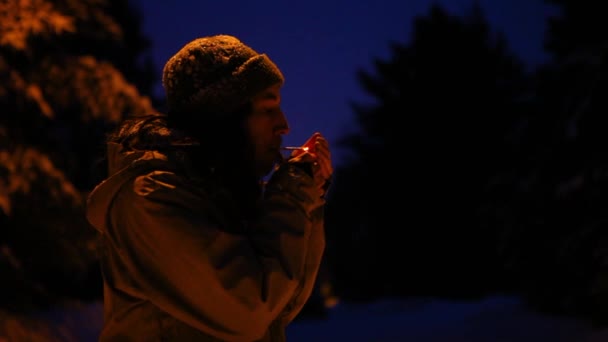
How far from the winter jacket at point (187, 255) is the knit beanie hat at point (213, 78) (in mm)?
186

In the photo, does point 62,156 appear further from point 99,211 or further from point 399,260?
point 399,260

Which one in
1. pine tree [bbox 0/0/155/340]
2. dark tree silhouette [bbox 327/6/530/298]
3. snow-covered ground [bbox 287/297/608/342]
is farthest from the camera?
dark tree silhouette [bbox 327/6/530/298]

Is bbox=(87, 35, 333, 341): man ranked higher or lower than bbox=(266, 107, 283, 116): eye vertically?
lower

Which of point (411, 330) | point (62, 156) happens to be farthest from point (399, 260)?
point (62, 156)

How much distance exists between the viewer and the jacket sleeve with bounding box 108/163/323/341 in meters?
1.17

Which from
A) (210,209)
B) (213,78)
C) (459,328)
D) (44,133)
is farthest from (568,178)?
(210,209)

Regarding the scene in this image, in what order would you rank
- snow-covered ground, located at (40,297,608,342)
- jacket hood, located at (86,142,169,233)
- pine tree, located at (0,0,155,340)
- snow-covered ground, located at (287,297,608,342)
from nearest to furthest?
jacket hood, located at (86,142,169,233) < pine tree, located at (0,0,155,340) < snow-covered ground, located at (40,297,608,342) < snow-covered ground, located at (287,297,608,342)

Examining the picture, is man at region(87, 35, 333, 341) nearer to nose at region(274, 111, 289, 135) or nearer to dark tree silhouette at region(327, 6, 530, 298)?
nose at region(274, 111, 289, 135)

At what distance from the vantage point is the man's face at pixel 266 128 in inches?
58.5

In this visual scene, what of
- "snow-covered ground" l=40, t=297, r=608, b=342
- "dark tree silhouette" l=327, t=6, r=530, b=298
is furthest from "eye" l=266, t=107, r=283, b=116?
"dark tree silhouette" l=327, t=6, r=530, b=298

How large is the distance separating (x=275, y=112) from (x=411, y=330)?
8.38 meters

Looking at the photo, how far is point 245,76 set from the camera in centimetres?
147

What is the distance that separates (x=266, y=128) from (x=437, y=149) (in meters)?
15.5

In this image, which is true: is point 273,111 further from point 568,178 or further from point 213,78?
point 568,178
